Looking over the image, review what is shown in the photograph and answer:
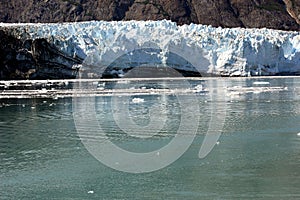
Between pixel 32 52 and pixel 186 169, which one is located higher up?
pixel 32 52

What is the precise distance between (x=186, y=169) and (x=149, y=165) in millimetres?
513

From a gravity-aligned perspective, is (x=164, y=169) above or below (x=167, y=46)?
below

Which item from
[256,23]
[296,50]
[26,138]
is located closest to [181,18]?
[256,23]

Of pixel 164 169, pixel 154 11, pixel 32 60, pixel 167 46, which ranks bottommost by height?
pixel 164 169

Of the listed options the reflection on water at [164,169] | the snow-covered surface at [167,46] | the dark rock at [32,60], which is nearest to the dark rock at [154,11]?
the snow-covered surface at [167,46]

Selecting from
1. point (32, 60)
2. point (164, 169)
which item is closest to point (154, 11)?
point (32, 60)

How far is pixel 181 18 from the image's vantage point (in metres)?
71.4

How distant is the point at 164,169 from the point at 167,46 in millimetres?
21421

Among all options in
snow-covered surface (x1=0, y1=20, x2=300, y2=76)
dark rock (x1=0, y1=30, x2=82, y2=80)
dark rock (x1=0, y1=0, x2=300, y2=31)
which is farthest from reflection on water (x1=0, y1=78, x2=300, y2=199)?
dark rock (x1=0, y1=0, x2=300, y2=31)

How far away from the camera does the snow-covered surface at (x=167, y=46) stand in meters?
27.0

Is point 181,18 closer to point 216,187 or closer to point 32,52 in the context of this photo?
point 32,52

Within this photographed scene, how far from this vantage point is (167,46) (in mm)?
27234

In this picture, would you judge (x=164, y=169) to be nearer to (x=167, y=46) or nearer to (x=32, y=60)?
(x=167, y=46)

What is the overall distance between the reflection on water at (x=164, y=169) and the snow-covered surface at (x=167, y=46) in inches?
632
